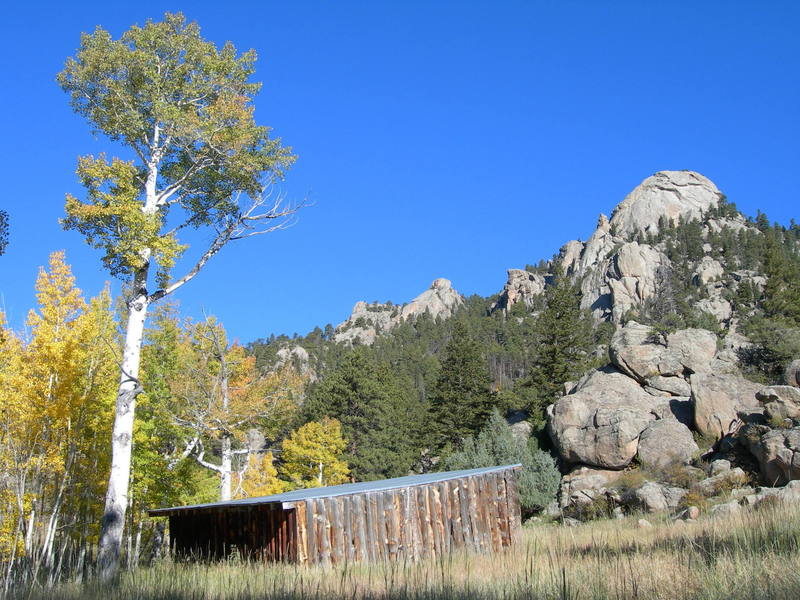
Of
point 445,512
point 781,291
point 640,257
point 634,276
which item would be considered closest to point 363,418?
point 445,512

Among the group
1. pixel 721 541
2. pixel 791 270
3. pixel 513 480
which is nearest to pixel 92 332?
pixel 513 480

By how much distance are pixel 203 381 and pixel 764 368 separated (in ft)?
95.7

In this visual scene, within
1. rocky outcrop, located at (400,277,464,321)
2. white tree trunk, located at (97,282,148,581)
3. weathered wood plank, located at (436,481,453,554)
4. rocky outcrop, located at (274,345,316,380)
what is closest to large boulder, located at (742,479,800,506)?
weathered wood plank, located at (436,481,453,554)

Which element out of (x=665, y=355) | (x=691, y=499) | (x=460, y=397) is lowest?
(x=691, y=499)

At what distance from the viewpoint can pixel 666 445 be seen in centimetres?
2848

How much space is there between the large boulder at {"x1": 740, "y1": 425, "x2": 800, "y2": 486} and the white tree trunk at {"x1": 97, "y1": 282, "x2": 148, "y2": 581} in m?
20.6

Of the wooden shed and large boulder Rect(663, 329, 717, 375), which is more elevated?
large boulder Rect(663, 329, 717, 375)

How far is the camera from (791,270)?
58125mm

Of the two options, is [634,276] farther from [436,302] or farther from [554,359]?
[436,302]

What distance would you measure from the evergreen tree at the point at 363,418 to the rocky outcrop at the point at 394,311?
84297 millimetres

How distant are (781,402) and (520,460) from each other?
11.7 meters

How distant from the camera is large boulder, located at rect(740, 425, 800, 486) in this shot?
866 inches

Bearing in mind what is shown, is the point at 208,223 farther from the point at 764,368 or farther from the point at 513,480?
the point at 764,368

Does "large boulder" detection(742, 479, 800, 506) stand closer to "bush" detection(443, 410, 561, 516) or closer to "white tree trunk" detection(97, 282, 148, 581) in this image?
"white tree trunk" detection(97, 282, 148, 581)
